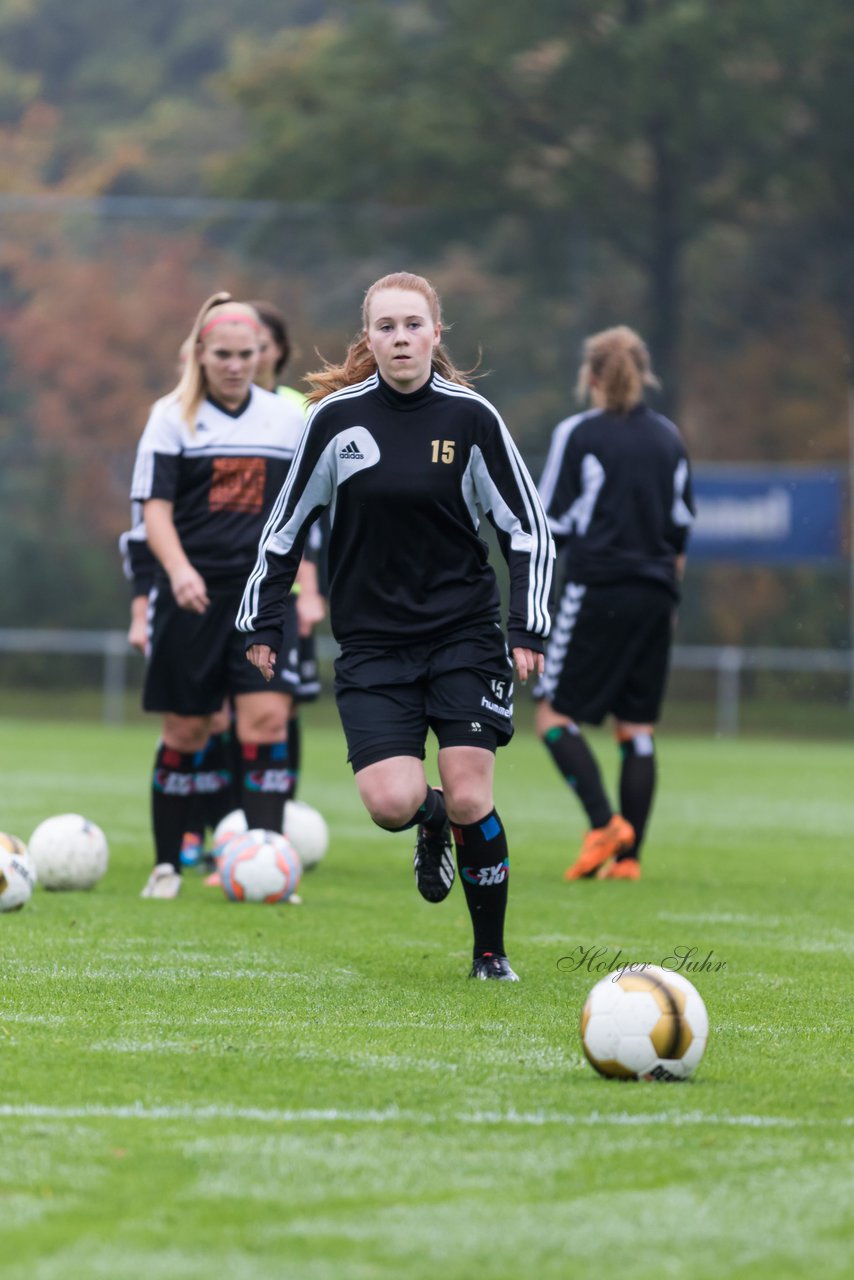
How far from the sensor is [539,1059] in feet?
15.3

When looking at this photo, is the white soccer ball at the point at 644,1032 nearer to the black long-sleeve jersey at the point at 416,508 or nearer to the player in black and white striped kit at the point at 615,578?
the black long-sleeve jersey at the point at 416,508

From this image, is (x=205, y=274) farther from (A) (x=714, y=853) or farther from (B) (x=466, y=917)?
(B) (x=466, y=917)

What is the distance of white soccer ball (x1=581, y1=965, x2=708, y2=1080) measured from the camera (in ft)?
14.5

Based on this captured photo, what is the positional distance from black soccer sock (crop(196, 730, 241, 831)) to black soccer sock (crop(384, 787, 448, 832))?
2.45m

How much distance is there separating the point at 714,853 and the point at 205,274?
703 inches

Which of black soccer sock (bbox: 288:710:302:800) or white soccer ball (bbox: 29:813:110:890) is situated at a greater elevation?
black soccer sock (bbox: 288:710:302:800)

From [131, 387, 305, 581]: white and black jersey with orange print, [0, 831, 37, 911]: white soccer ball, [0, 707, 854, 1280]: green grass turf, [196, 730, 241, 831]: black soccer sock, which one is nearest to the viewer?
[0, 707, 854, 1280]: green grass turf

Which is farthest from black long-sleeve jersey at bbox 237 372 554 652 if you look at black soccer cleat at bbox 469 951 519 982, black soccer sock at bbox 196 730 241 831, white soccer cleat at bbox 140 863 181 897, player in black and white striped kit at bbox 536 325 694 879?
player in black and white striped kit at bbox 536 325 694 879

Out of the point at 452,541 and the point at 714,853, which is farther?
the point at 714,853

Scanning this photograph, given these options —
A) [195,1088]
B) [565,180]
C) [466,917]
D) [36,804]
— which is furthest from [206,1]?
[195,1088]

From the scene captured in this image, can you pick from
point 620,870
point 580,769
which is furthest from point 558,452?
point 620,870

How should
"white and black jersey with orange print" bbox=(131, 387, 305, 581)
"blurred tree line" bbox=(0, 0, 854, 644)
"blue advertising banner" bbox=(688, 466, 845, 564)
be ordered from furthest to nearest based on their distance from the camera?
1. "blurred tree line" bbox=(0, 0, 854, 644)
2. "blue advertising banner" bbox=(688, 466, 845, 564)
3. "white and black jersey with orange print" bbox=(131, 387, 305, 581)

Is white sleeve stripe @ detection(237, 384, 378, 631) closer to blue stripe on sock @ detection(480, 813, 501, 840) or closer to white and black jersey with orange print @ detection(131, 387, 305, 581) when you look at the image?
blue stripe on sock @ detection(480, 813, 501, 840)

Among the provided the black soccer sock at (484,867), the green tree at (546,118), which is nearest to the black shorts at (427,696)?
the black soccer sock at (484,867)
